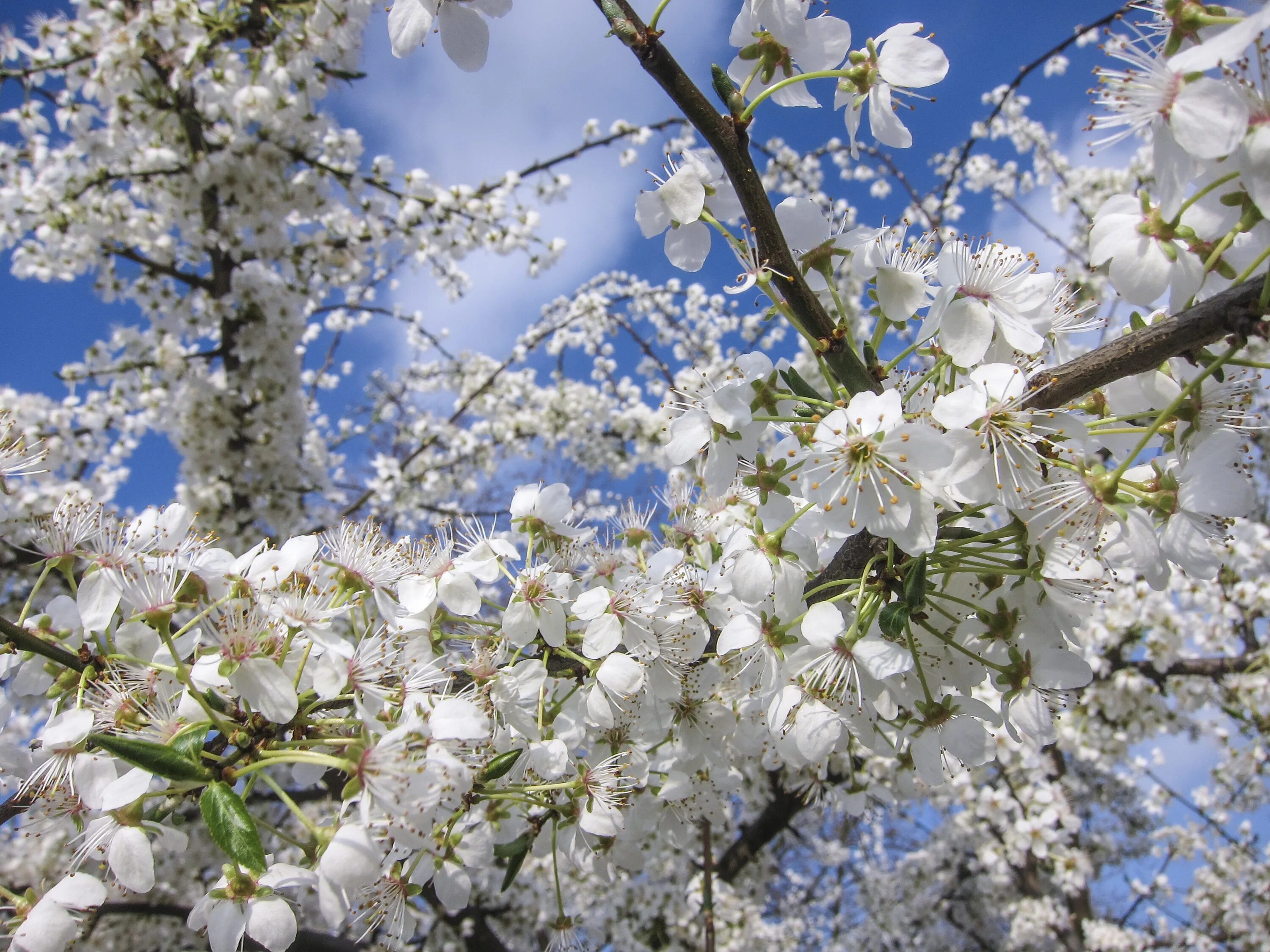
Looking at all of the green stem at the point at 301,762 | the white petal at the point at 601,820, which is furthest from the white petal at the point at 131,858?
the white petal at the point at 601,820

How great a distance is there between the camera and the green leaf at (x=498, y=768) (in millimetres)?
1179

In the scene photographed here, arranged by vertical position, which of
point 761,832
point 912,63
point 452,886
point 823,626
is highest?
point 912,63

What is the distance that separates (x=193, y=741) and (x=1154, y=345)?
1416 mm

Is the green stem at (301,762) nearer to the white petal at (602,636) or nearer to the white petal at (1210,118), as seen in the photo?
the white petal at (602,636)

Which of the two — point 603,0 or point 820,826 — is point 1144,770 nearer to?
point 820,826

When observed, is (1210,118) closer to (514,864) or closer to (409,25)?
(409,25)

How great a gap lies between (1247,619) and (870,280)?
4567 millimetres

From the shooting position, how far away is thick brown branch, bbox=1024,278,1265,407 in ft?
2.88

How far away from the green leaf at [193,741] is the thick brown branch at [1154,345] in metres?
1.22

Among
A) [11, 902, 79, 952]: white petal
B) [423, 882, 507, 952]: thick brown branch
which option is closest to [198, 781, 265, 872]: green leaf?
[11, 902, 79, 952]: white petal

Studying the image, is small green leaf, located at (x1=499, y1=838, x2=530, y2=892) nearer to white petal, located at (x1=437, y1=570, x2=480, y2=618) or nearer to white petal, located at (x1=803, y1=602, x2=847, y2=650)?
white petal, located at (x1=437, y1=570, x2=480, y2=618)

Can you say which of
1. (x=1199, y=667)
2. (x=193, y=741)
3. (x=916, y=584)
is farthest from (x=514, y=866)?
(x=1199, y=667)

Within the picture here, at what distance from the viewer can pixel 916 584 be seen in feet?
3.27

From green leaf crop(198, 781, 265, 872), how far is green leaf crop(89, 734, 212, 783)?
0.11 ft
